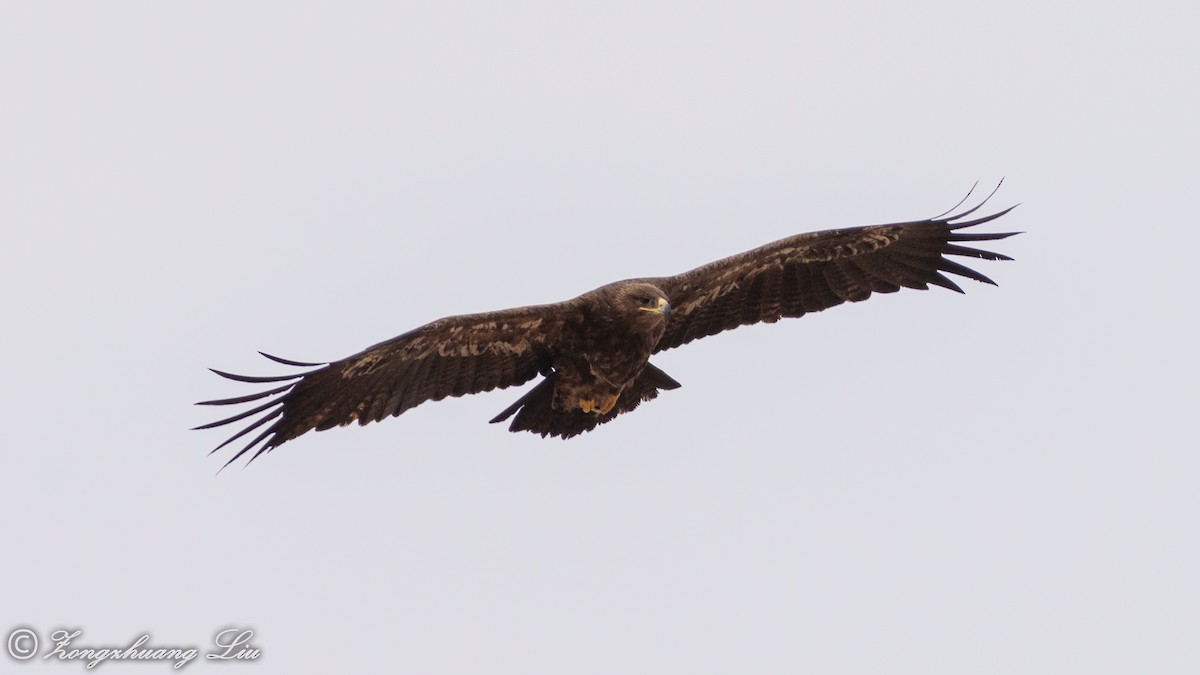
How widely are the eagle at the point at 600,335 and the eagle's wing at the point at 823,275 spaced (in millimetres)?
12

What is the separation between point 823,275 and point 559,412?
8.87ft

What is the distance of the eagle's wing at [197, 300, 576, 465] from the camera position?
12.3 meters

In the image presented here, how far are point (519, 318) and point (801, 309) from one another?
2.78 m

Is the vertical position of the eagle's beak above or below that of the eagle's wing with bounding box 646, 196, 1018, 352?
below

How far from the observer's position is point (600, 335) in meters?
12.9

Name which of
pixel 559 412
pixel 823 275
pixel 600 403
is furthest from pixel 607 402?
pixel 823 275

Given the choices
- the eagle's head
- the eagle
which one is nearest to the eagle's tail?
the eagle

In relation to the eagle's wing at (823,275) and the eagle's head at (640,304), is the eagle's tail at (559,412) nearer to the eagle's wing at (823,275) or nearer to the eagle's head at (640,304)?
the eagle's wing at (823,275)

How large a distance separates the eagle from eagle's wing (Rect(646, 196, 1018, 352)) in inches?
0.5

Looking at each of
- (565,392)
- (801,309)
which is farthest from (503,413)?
(801,309)

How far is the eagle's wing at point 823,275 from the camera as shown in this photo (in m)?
13.9

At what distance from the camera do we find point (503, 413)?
44.2ft

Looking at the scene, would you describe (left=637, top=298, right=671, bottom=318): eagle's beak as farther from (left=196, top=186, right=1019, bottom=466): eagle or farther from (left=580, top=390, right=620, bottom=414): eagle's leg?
(left=580, top=390, right=620, bottom=414): eagle's leg

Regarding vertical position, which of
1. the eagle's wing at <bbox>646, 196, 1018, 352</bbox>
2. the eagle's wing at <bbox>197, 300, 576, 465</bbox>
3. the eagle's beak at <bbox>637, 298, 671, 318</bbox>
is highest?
the eagle's wing at <bbox>646, 196, 1018, 352</bbox>
